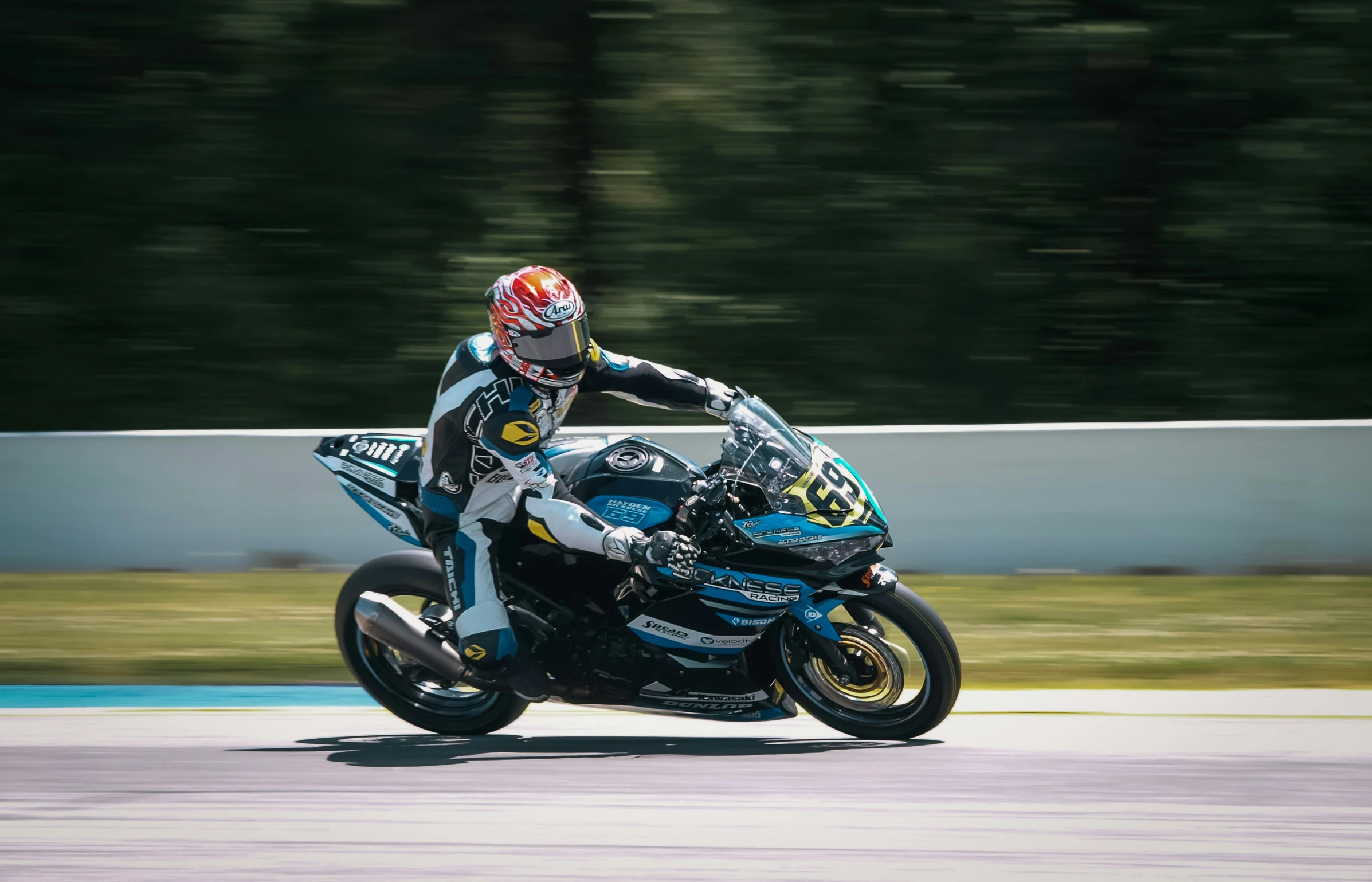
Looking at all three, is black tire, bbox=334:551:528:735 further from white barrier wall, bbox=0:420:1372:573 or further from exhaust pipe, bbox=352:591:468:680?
white barrier wall, bbox=0:420:1372:573

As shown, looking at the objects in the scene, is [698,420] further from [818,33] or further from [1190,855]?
[1190,855]

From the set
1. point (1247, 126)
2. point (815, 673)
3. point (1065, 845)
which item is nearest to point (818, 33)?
point (1247, 126)

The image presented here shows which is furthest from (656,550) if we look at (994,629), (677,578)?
(994,629)

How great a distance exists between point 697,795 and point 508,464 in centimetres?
133

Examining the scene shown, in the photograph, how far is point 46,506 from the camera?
9031 millimetres

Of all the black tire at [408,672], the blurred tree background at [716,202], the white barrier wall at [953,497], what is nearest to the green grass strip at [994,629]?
the white barrier wall at [953,497]

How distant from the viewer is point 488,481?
5434 millimetres

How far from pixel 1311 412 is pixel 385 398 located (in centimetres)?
722

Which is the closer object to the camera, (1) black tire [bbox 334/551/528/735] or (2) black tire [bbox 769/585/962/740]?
(2) black tire [bbox 769/585/962/740]

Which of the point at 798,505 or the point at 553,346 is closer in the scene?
the point at 798,505

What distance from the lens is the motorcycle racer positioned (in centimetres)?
518

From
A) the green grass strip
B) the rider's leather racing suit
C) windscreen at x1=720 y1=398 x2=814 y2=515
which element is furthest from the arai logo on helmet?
the green grass strip

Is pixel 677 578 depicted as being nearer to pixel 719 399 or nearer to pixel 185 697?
pixel 719 399

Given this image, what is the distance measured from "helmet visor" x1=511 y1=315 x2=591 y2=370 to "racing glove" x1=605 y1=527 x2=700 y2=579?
663 millimetres
